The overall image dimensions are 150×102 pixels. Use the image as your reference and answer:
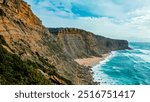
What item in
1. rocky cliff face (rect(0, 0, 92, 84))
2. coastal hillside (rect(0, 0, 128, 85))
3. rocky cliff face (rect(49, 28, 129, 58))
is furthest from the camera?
rocky cliff face (rect(49, 28, 129, 58))

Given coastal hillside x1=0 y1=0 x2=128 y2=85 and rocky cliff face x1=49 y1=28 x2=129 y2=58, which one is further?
rocky cliff face x1=49 y1=28 x2=129 y2=58

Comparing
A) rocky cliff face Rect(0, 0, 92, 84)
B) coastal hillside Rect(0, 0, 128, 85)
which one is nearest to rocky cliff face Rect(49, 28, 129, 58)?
coastal hillside Rect(0, 0, 128, 85)

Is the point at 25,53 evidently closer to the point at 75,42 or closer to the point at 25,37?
the point at 25,37

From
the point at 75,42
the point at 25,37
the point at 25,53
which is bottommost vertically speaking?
the point at 75,42

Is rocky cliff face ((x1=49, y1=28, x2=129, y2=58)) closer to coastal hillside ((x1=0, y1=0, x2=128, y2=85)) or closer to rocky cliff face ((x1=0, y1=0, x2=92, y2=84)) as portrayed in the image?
coastal hillside ((x1=0, y1=0, x2=128, y2=85))

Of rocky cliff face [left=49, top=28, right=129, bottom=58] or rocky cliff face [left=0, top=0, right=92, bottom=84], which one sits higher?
rocky cliff face [left=0, top=0, right=92, bottom=84]

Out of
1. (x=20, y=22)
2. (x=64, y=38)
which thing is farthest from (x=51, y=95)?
(x=64, y=38)

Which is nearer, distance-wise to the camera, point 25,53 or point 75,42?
point 25,53

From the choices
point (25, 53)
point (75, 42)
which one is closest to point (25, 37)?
point (25, 53)

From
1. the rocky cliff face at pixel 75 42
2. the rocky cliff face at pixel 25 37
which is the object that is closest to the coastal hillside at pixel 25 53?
the rocky cliff face at pixel 25 37

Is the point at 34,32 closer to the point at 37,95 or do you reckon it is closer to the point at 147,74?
the point at 147,74

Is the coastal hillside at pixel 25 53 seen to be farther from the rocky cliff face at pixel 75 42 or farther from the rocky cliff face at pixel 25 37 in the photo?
the rocky cliff face at pixel 75 42
